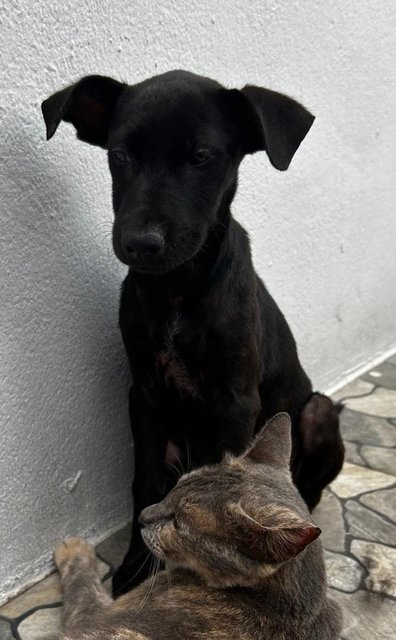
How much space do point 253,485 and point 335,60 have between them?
271 centimetres

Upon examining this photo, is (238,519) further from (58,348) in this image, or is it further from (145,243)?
(58,348)

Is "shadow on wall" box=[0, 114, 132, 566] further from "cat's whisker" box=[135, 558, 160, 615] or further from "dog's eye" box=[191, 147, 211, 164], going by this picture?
"dog's eye" box=[191, 147, 211, 164]

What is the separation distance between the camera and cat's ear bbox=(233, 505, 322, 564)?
1373 mm

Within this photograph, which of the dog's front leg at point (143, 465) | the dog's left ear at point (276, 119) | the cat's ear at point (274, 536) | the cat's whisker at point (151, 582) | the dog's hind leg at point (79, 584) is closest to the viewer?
the cat's ear at point (274, 536)

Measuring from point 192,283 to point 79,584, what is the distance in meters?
1.08

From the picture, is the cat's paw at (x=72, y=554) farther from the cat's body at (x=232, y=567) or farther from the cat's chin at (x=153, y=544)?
the cat's chin at (x=153, y=544)

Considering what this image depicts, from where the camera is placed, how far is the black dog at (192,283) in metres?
1.90

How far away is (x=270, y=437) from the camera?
78.0 inches

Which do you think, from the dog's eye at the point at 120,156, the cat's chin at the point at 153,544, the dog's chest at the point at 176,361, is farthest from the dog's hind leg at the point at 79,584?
the dog's eye at the point at 120,156

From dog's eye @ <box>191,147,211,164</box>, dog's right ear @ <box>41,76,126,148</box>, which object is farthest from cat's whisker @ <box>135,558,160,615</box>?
dog's right ear @ <box>41,76,126,148</box>

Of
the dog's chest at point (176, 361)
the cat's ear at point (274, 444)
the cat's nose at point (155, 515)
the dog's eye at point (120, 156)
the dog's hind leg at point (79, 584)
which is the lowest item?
the dog's hind leg at point (79, 584)

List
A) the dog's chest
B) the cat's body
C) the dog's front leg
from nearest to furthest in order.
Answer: the cat's body, the dog's chest, the dog's front leg

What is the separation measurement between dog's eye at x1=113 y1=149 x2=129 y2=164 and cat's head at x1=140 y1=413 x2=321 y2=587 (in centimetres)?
90

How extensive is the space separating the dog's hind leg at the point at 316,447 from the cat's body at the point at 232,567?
66 centimetres
